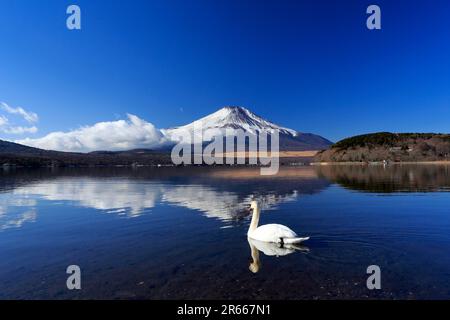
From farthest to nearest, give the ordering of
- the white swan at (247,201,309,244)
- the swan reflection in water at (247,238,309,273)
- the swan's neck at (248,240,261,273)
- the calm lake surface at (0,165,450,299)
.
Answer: the white swan at (247,201,309,244)
the swan reflection in water at (247,238,309,273)
the swan's neck at (248,240,261,273)
the calm lake surface at (0,165,450,299)

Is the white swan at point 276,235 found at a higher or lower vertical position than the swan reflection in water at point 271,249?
higher

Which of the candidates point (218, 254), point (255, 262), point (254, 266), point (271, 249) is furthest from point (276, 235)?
point (254, 266)

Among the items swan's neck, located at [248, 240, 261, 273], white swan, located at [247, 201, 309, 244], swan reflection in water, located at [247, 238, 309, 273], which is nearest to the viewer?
swan's neck, located at [248, 240, 261, 273]

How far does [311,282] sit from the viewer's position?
11320mm

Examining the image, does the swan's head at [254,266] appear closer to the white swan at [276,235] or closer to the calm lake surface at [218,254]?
the calm lake surface at [218,254]

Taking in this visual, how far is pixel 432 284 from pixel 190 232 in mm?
11498

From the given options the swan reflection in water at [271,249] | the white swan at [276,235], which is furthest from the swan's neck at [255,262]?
the white swan at [276,235]

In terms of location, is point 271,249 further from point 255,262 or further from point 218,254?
point 218,254

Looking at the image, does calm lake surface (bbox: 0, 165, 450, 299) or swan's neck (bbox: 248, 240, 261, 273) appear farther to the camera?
swan's neck (bbox: 248, 240, 261, 273)

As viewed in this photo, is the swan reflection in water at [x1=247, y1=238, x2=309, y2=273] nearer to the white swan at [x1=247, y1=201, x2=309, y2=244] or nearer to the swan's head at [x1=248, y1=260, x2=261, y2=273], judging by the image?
the swan's head at [x1=248, y1=260, x2=261, y2=273]

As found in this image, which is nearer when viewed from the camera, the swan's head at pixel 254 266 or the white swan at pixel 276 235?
the swan's head at pixel 254 266

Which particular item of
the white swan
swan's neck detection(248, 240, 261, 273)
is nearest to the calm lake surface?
swan's neck detection(248, 240, 261, 273)

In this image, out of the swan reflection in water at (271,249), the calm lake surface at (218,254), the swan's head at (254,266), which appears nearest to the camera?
the calm lake surface at (218,254)
